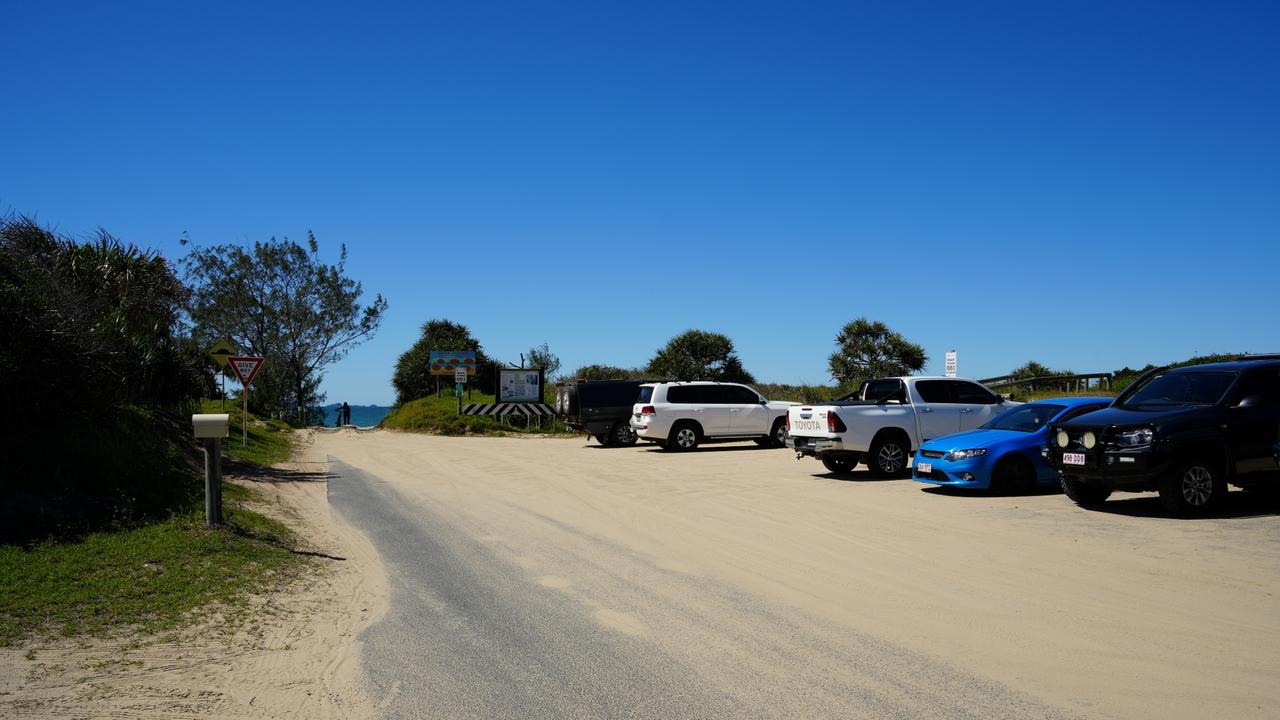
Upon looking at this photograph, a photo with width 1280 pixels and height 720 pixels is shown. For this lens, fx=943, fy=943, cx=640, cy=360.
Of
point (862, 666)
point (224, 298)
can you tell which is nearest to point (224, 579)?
point (862, 666)

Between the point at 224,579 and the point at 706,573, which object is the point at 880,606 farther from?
the point at 224,579

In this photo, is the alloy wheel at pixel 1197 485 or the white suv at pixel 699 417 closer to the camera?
the alloy wheel at pixel 1197 485

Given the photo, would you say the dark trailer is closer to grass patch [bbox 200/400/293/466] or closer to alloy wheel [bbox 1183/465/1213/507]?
grass patch [bbox 200/400/293/466]

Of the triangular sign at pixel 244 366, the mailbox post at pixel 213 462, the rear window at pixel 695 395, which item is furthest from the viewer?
the rear window at pixel 695 395

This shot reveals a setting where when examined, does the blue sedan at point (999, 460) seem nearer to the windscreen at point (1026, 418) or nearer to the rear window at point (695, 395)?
the windscreen at point (1026, 418)

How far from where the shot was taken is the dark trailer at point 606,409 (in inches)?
1101

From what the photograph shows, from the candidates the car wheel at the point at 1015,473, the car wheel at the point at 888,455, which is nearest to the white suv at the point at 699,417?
the car wheel at the point at 888,455

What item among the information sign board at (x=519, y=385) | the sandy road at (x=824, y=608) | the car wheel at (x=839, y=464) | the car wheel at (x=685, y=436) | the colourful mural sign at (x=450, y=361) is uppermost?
the colourful mural sign at (x=450, y=361)

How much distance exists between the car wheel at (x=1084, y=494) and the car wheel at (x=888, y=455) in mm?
4414

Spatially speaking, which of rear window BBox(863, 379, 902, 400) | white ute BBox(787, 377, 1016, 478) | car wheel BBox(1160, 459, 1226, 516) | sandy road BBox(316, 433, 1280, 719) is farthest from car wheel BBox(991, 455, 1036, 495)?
rear window BBox(863, 379, 902, 400)

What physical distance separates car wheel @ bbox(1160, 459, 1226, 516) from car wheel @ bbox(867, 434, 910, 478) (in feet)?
19.9

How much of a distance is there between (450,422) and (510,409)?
234 centimetres

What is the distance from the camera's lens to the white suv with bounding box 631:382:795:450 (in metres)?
25.6

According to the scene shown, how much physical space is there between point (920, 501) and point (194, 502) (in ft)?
32.3
